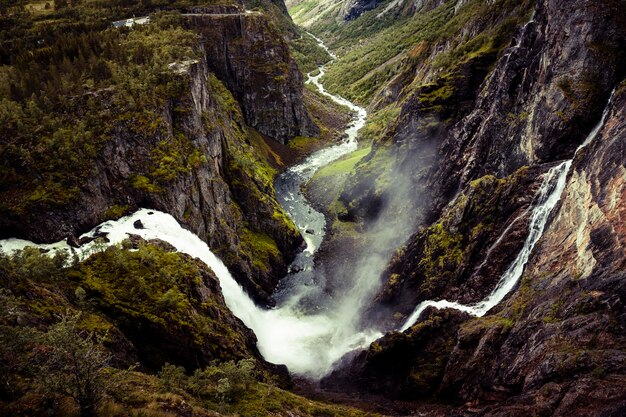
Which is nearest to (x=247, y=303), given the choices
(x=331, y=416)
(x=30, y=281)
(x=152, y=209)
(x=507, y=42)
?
(x=152, y=209)

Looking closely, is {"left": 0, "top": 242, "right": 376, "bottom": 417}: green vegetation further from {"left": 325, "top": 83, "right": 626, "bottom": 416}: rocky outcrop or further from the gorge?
{"left": 325, "top": 83, "right": 626, "bottom": 416}: rocky outcrop

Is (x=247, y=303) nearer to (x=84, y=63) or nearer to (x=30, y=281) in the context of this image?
(x=30, y=281)

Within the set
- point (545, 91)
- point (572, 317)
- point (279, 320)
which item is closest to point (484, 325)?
point (572, 317)

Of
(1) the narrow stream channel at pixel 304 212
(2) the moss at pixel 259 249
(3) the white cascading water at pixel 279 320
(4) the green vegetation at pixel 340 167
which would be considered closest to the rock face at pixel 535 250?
(3) the white cascading water at pixel 279 320

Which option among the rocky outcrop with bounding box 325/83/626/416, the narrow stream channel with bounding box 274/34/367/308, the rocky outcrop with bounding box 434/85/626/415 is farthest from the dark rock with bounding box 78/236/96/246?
the rocky outcrop with bounding box 434/85/626/415

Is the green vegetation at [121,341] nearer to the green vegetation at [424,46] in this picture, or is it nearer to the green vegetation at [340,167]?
the green vegetation at [340,167]
